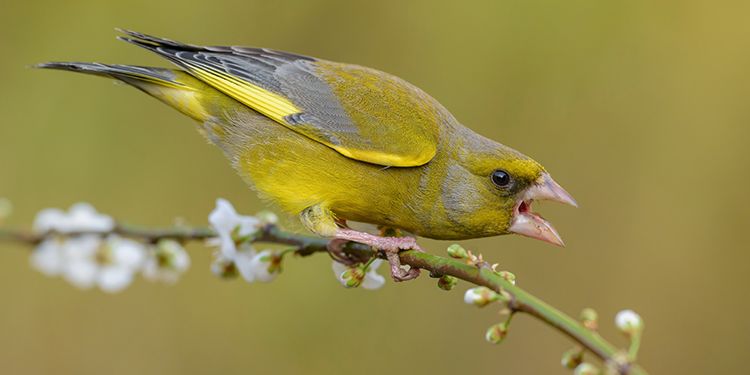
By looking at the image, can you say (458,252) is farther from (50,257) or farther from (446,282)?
(50,257)

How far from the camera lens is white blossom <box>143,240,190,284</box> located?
123 inches

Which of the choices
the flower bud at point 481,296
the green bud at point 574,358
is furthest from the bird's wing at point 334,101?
the green bud at point 574,358

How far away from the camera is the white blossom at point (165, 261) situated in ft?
10.3

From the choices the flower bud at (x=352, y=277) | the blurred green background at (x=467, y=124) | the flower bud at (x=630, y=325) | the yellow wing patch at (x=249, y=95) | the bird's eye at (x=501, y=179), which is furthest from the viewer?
the blurred green background at (x=467, y=124)

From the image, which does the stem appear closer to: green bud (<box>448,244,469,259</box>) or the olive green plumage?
green bud (<box>448,244,469,259</box>)

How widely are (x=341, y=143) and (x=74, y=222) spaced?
1.27m

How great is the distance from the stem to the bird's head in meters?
0.61

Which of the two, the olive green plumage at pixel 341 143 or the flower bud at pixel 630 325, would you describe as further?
the olive green plumage at pixel 341 143

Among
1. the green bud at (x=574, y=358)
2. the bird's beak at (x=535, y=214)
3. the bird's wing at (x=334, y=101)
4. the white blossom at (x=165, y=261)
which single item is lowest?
the green bud at (x=574, y=358)

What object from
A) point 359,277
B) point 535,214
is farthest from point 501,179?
point 359,277

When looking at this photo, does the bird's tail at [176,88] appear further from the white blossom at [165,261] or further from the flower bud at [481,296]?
the flower bud at [481,296]

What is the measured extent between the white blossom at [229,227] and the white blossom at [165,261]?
0.45 ft

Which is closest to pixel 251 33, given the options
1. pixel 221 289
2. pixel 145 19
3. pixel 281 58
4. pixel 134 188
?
pixel 145 19

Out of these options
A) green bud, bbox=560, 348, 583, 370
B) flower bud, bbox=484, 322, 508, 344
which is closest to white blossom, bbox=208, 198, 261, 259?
flower bud, bbox=484, 322, 508, 344
